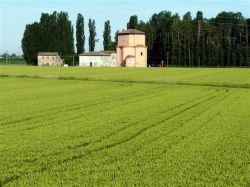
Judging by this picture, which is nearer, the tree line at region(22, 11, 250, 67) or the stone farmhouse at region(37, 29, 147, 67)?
the tree line at region(22, 11, 250, 67)

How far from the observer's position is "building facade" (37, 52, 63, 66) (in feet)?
435

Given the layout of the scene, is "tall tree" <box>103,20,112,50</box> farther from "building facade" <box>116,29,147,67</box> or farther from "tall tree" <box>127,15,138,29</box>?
"building facade" <box>116,29,147,67</box>

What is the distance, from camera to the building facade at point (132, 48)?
12725 centimetres

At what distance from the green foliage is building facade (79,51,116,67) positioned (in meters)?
6.33

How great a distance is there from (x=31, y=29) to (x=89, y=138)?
5159 inches

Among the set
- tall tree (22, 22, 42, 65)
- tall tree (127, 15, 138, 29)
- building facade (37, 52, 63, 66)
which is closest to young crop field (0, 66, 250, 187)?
building facade (37, 52, 63, 66)

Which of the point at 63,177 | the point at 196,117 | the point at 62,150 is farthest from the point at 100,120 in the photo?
the point at 63,177

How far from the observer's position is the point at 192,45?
419ft

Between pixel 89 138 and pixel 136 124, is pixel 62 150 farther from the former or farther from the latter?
pixel 136 124

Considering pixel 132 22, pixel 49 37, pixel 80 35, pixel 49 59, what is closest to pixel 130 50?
pixel 132 22

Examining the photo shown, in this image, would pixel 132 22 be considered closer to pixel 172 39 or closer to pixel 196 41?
pixel 172 39

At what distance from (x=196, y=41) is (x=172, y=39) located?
24.4ft

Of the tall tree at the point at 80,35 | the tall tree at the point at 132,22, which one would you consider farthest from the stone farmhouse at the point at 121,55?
the tall tree at the point at 132,22

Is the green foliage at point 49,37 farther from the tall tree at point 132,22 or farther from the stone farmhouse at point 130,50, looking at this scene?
the tall tree at point 132,22
